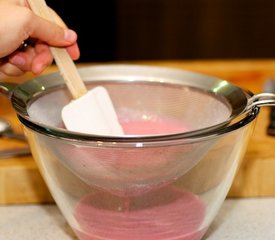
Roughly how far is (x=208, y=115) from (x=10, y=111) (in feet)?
1.61

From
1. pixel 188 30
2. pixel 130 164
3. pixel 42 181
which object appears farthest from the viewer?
pixel 188 30

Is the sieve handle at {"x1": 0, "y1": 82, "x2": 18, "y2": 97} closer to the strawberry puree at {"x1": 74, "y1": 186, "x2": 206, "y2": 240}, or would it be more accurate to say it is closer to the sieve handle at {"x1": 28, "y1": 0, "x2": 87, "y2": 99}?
the sieve handle at {"x1": 28, "y1": 0, "x2": 87, "y2": 99}

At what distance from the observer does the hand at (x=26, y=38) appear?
81cm

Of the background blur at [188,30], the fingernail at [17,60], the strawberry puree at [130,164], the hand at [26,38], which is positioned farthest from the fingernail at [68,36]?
the background blur at [188,30]

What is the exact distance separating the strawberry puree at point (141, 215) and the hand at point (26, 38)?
249 mm

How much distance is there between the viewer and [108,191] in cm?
75

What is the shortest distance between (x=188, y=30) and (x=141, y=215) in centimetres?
195

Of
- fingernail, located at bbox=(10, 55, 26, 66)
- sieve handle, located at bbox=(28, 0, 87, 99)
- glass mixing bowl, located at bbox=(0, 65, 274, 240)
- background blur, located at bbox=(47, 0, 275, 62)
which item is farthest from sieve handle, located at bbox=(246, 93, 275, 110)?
background blur, located at bbox=(47, 0, 275, 62)

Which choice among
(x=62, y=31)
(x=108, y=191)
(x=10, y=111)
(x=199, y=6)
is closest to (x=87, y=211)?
(x=108, y=191)

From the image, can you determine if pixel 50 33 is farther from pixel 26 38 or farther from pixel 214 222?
pixel 214 222

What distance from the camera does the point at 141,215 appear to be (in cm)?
75

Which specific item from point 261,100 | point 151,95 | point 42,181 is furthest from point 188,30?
point 261,100

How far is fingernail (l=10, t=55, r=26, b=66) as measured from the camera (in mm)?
976

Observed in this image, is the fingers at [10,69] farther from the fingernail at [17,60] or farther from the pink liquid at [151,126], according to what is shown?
the pink liquid at [151,126]
